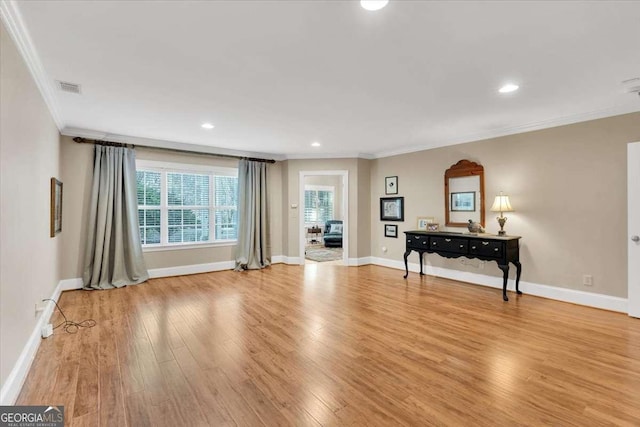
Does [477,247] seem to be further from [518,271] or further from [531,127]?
[531,127]

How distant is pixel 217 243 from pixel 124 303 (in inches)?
90.1

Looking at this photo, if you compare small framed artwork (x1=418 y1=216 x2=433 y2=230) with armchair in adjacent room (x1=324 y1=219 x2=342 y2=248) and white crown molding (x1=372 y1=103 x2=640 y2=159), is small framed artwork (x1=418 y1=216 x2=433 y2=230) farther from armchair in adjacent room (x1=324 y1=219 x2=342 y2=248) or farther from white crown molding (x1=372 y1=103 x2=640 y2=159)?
armchair in adjacent room (x1=324 y1=219 x2=342 y2=248)

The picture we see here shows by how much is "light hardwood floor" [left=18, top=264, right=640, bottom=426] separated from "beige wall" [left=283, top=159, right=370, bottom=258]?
101 inches

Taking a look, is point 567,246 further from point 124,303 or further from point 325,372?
point 124,303

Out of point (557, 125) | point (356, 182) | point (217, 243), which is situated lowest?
point (217, 243)

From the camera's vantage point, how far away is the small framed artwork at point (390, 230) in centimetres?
641

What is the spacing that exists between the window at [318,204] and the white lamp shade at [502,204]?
269 inches

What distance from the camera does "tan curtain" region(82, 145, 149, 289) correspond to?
476cm

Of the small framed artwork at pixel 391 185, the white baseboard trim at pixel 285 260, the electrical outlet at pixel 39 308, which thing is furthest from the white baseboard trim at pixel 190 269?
the small framed artwork at pixel 391 185

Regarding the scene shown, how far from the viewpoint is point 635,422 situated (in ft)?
5.91

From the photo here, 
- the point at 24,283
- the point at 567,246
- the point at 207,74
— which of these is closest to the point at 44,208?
the point at 24,283

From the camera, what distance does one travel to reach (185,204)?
594 centimetres

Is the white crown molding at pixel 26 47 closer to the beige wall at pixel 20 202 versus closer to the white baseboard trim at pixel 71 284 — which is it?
the beige wall at pixel 20 202

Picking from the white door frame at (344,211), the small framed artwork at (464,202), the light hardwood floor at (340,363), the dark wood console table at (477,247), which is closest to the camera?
the light hardwood floor at (340,363)
